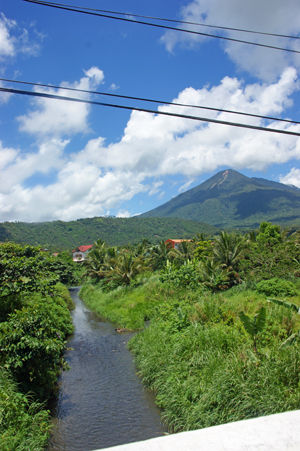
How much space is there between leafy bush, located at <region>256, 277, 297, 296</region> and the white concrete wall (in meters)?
18.7

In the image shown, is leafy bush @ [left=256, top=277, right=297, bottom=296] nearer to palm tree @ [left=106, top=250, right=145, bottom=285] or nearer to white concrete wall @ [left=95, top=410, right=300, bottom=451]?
palm tree @ [left=106, top=250, right=145, bottom=285]

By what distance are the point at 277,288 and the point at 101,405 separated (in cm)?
1422

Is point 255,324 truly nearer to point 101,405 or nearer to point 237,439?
point 101,405

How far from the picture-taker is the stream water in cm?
848

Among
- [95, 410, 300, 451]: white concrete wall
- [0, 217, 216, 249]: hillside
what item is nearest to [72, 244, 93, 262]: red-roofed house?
[0, 217, 216, 249]: hillside

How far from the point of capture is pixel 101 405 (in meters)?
10.4

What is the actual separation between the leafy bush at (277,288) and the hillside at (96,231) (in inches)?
4236

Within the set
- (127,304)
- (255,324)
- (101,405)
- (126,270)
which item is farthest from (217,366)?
(126,270)

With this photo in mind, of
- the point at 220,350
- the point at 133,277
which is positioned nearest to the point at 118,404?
the point at 220,350

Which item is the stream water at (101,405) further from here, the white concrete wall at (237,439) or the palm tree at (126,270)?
the palm tree at (126,270)

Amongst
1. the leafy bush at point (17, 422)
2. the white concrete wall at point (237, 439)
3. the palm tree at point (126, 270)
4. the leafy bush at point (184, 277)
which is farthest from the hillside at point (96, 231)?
the white concrete wall at point (237, 439)

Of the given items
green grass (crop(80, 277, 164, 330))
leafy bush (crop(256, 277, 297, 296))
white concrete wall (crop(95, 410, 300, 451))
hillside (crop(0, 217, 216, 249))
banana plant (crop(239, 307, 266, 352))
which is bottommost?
green grass (crop(80, 277, 164, 330))

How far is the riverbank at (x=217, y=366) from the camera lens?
7.68m

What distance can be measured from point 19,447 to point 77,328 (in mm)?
16761
